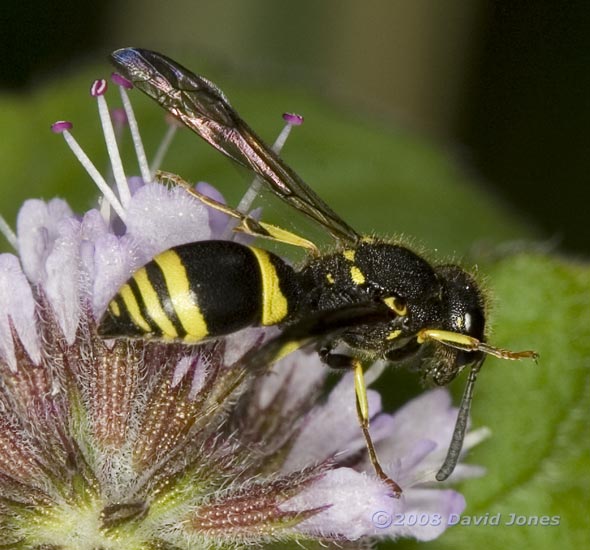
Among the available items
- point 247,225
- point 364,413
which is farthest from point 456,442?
point 247,225

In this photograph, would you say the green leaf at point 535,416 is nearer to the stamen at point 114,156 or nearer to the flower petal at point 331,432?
the flower petal at point 331,432

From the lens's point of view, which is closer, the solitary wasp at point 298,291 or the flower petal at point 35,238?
the solitary wasp at point 298,291

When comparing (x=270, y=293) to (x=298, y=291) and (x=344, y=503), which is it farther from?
(x=344, y=503)

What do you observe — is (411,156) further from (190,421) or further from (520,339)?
(190,421)

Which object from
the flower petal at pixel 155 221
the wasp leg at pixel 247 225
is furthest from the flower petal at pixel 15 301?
the wasp leg at pixel 247 225

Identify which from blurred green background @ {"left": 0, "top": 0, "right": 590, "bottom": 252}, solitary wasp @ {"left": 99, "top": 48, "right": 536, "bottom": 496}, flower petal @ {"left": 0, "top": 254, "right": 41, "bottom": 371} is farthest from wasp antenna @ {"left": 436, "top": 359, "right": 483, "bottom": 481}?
blurred green background @ {"left": 0, "top": 0, "right": 590, "bottom": 252}
